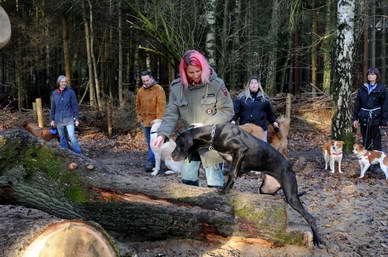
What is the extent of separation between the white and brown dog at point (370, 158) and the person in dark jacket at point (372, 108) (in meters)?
0.41

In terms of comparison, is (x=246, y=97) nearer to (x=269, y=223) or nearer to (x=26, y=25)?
(x=269, y=223)

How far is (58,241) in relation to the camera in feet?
7.91

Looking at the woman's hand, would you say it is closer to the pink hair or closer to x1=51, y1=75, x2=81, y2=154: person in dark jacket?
the pink hair

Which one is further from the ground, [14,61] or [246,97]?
[14,61]

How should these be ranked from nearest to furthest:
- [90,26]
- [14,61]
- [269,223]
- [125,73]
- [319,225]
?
[269,223]
[319,225]
[90,26]
[14,61]
[125,73]

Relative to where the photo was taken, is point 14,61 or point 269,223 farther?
point 14,61

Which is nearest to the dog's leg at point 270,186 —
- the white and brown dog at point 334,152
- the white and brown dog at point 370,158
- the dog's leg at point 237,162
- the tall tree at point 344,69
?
the dog's leg at point 237,162

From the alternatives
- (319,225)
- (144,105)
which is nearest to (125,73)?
(144,105)

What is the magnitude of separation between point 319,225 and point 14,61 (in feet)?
58.7

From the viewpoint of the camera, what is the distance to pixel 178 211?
3.76m

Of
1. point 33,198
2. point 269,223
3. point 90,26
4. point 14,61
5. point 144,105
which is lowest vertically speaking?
point 269,223

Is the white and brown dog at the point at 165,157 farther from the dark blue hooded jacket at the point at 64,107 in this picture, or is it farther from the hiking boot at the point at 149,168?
the dark blue hooded jacket at the point at 64,107

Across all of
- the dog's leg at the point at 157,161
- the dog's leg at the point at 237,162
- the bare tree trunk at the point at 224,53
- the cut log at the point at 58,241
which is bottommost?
the dog's leg at the point at 157,161

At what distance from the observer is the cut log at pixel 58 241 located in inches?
94.6
